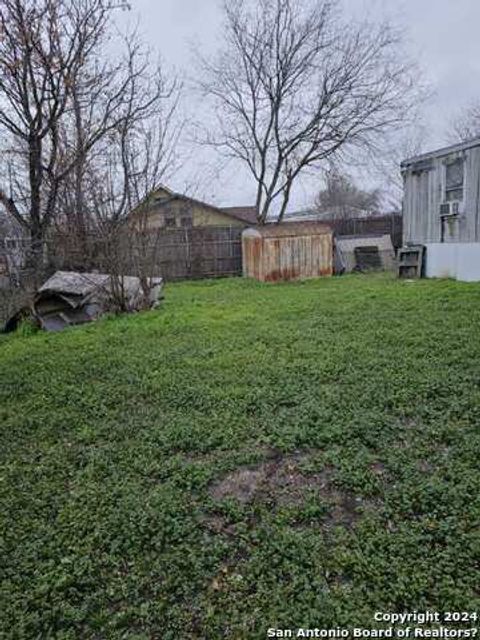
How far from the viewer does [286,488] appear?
1962 millimetres

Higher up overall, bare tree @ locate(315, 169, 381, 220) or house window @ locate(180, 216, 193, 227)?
bare tree @ locate(315, 169, 381, 220)

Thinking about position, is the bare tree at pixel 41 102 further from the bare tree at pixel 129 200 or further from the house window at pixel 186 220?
the house window at pixel 186 220

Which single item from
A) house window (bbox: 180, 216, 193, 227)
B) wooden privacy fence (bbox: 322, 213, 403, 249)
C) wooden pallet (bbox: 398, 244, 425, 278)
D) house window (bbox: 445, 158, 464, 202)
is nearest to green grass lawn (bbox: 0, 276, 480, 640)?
house window (bbox: 445, 158, 464, 202)

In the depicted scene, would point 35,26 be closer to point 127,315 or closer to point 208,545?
point 127,315

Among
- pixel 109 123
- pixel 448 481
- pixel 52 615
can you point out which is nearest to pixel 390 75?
pixel 109 123

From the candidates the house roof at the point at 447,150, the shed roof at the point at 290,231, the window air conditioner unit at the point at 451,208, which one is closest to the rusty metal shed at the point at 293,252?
the shed roof at the point at 290,231

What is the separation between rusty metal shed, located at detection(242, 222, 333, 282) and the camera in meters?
10.4

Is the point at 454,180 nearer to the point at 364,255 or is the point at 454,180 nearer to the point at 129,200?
the point at 364,255

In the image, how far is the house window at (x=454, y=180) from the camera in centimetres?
782

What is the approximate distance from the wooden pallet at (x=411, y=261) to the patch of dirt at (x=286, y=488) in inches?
309

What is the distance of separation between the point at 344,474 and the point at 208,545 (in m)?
0.74

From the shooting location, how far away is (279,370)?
3.51 meters

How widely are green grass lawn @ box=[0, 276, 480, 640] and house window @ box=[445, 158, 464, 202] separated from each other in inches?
195

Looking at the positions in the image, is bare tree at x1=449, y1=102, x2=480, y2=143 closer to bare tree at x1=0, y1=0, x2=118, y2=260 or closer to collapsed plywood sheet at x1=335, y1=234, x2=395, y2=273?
collapsed plywood sheet at x1=335, y1=234, x2=395, y2=273
